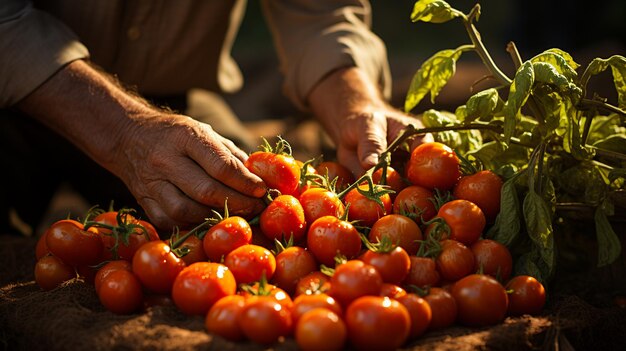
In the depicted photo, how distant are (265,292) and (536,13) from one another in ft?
23.0

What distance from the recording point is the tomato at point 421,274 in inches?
57.6

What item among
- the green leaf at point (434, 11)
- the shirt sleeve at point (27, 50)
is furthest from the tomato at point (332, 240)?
the shirt sleeve at point (27, 50)

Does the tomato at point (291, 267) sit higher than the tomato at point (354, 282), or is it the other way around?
the tomato at point (354, 282)

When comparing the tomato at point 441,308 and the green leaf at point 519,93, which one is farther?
the green leaf at point 519,93

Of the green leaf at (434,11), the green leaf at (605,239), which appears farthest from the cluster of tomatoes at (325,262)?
the green leaf at (434,11)

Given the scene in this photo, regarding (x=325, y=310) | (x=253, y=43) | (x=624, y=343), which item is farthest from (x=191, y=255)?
(x=253, y=43)

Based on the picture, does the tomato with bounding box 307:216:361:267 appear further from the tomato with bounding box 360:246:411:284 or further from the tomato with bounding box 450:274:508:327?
the tomato with bounding box 450:274:508:327

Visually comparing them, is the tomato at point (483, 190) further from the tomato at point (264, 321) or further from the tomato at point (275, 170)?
the tomato at point (264, 321)

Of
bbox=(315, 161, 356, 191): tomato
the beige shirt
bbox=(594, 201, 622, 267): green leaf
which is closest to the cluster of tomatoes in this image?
bbox=(315, 161, 356, 191): tomato

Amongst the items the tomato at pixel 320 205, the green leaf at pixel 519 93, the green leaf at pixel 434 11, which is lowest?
the tomato at pixel 320 205

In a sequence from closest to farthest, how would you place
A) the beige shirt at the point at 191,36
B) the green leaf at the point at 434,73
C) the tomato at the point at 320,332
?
the tomato at the point at 320,332
the green leaf at the point at 434,73
the beige shirt at the point at 191,36

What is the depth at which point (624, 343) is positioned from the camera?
1543 millimetres

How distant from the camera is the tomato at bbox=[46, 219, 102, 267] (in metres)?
1.59

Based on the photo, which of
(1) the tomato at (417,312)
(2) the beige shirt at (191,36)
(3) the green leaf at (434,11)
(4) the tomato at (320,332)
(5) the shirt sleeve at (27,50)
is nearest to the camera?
(4) the tomato at (320,332)
